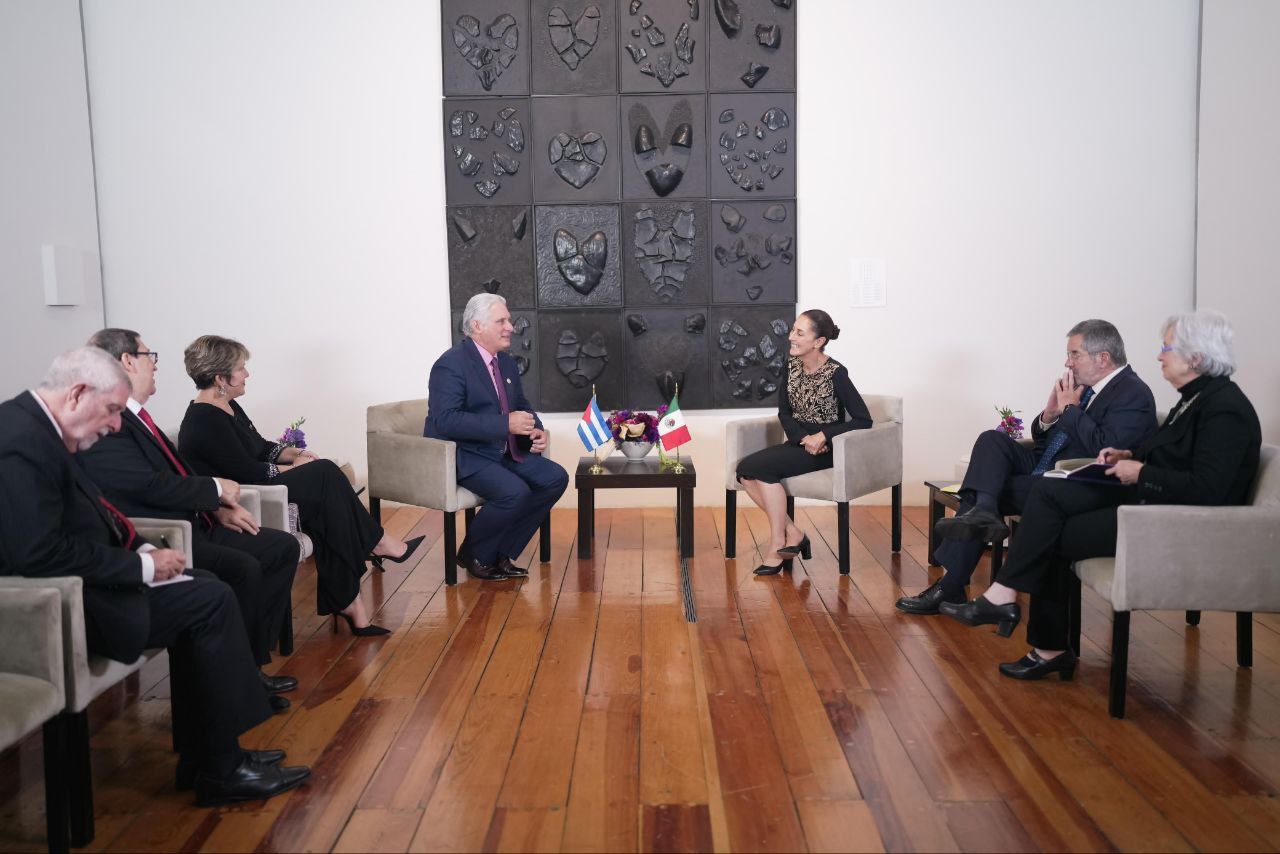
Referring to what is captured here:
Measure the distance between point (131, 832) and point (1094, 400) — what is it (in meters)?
3.59

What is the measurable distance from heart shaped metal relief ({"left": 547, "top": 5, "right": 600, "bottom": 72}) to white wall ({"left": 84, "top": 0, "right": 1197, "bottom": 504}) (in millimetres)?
749

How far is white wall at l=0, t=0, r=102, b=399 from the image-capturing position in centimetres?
561

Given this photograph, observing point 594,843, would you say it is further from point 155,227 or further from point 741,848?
point 155,227

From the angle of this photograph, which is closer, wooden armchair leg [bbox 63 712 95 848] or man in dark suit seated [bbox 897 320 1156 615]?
wooden armchair leg [bbox 63 712 95 848]

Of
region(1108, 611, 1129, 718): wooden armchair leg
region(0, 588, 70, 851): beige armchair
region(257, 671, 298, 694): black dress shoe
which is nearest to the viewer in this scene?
region(0, 588, 70, 851): beige armchair

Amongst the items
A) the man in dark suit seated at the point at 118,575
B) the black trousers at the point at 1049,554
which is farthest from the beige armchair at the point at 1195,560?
the man in dark suit seated at the point at 118,575

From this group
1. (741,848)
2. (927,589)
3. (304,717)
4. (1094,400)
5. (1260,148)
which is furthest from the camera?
(1260,148)

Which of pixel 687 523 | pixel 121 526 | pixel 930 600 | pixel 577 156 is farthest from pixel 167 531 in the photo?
pixel 577 156

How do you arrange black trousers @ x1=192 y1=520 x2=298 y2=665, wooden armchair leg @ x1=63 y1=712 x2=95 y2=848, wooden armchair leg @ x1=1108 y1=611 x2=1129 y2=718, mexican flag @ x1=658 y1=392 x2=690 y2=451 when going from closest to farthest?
wooden armchair leg @ x1=63 y1=712 x2=95 y2=848
wooden armchair leg @ x1=1108 y1=611 x2=1129 y2=718
black trousers @ x1=192 y1=520 x2=298 y2=665
mexican flag @ x1=658 y1=392 x2=690 y2=451

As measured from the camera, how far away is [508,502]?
5.20 m

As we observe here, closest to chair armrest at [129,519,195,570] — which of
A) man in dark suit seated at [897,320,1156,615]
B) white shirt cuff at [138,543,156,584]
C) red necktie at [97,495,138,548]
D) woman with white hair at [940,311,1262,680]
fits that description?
red necktie at [97,495,138,548]

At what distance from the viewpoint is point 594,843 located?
8.79 feet

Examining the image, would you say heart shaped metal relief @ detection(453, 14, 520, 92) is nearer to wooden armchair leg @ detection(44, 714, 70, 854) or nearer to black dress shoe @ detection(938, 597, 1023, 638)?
black dress shoe @ detection(938, 597, 1023, 638)

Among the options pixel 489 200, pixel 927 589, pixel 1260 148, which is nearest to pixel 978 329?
pixel 1260 148
